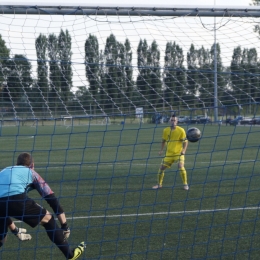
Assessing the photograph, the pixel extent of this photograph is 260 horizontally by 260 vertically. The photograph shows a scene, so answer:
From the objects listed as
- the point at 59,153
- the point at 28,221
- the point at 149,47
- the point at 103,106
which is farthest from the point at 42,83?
the point at 59,153

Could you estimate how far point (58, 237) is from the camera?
265 inches

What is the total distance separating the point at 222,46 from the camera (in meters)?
8.81

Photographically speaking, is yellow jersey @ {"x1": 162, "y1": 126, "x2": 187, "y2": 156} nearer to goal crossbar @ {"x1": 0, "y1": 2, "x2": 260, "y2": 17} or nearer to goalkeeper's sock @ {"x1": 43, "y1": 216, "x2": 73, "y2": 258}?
goal crossbar @ {"x1": 0, "y1": 2, "x2": 260, "y2": 17}

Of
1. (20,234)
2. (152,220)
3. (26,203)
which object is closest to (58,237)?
(26,203)

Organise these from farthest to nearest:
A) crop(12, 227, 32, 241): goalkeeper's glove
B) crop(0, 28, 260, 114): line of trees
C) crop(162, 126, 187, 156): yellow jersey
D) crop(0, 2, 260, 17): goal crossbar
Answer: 1. crop(162, 126, 187, 156): yellow jersey
2. crop(0, 28, 260, 114): line of trees
3. crop(0, 2, 260, 17): goal crossbar
4. crop(12, 227, 32, 241): goalkeeper's glove

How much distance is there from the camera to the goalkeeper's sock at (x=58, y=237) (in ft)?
22.1

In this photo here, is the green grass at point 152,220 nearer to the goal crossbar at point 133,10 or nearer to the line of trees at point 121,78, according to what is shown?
the line of trees at point 121,78

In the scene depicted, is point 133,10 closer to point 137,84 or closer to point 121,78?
point 121,78

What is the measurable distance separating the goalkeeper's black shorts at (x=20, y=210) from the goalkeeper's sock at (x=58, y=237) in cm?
15

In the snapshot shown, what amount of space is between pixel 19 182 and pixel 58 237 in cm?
79

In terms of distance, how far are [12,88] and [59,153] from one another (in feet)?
43.4

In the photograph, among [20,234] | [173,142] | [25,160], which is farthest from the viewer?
[173,142]

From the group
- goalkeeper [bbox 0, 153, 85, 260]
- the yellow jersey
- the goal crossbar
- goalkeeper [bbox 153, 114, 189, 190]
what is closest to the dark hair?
goalkeeper [bbox 0, 153, 85, 260]

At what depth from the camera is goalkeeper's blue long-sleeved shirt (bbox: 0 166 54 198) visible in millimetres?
6570
